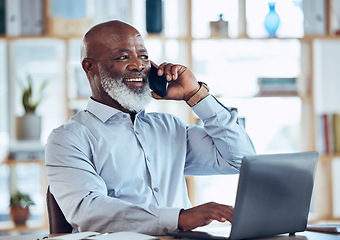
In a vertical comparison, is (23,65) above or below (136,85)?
above

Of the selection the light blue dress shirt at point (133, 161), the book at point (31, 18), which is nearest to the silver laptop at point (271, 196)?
the light blue dress shirt at point (133, 161)

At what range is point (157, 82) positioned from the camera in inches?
90.7

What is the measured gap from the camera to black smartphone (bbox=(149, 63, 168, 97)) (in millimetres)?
2289

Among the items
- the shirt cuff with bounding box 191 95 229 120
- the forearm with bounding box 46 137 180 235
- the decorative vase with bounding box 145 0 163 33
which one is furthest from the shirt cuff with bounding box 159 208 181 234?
the decorative vase with bounding box 145 0 163 33

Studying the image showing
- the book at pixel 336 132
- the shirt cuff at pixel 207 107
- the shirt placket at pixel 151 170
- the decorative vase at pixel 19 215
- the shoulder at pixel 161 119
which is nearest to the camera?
the shirt placket at pixel 151 170

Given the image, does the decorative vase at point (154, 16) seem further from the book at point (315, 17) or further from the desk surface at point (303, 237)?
the desk surface at point (303, 237)

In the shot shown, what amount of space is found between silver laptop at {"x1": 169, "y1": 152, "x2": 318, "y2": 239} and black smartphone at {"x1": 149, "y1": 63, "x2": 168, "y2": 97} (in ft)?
2.55

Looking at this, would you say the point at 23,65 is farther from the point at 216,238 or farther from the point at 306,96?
the point at 216,238

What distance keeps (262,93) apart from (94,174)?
2442 millimetres

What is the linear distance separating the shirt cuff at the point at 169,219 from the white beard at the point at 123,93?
2.06 ft

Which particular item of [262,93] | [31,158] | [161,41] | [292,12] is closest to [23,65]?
[31,158]

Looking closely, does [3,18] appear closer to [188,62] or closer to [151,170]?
[188,62]

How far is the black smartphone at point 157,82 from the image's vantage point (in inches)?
90.1

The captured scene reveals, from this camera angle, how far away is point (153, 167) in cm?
219
